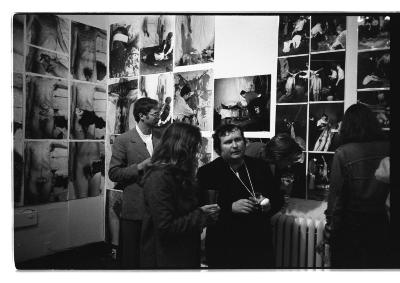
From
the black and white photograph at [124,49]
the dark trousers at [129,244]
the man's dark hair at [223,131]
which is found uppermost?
the black and white photograph at [124,49]

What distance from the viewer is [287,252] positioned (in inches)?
93.7

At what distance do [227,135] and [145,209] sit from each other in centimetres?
67

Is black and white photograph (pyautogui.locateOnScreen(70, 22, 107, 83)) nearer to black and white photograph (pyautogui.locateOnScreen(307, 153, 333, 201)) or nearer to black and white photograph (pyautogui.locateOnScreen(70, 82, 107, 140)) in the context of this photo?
black and white photograph (pyautogui.locateOnScreen(70, 82, 107, 140))

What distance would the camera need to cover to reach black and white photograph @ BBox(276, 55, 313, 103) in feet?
7.85

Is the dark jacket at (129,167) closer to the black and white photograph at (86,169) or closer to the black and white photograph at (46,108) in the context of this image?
the black and white photograph at (86,169)

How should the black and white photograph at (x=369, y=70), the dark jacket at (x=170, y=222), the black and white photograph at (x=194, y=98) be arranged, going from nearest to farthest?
the dark jacket at (x=170, y=222)
the black and white photograph at (x=369, y=70)
the black and white photograph at (x=194, y=98)

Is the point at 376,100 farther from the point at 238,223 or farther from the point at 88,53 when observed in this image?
the point at 88,53

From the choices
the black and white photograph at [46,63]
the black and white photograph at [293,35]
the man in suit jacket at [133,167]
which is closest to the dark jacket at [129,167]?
the man in suit jacket at [133,167]

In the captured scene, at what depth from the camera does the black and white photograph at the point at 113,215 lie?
8.05ft

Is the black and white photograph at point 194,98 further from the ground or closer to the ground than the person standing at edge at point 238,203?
further from the ground

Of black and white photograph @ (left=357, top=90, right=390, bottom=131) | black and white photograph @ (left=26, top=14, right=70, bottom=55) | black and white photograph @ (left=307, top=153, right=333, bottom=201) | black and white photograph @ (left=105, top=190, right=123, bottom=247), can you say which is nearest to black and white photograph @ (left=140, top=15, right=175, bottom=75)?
black and white photograph @ (left=26, top=14, right=70, bottom=55)

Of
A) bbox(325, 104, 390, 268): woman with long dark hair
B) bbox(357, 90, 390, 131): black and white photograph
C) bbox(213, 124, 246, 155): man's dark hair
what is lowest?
bbox(325, 104, 390, 268): woman with long dark hair

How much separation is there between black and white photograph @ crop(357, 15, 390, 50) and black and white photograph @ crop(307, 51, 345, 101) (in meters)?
0.15
